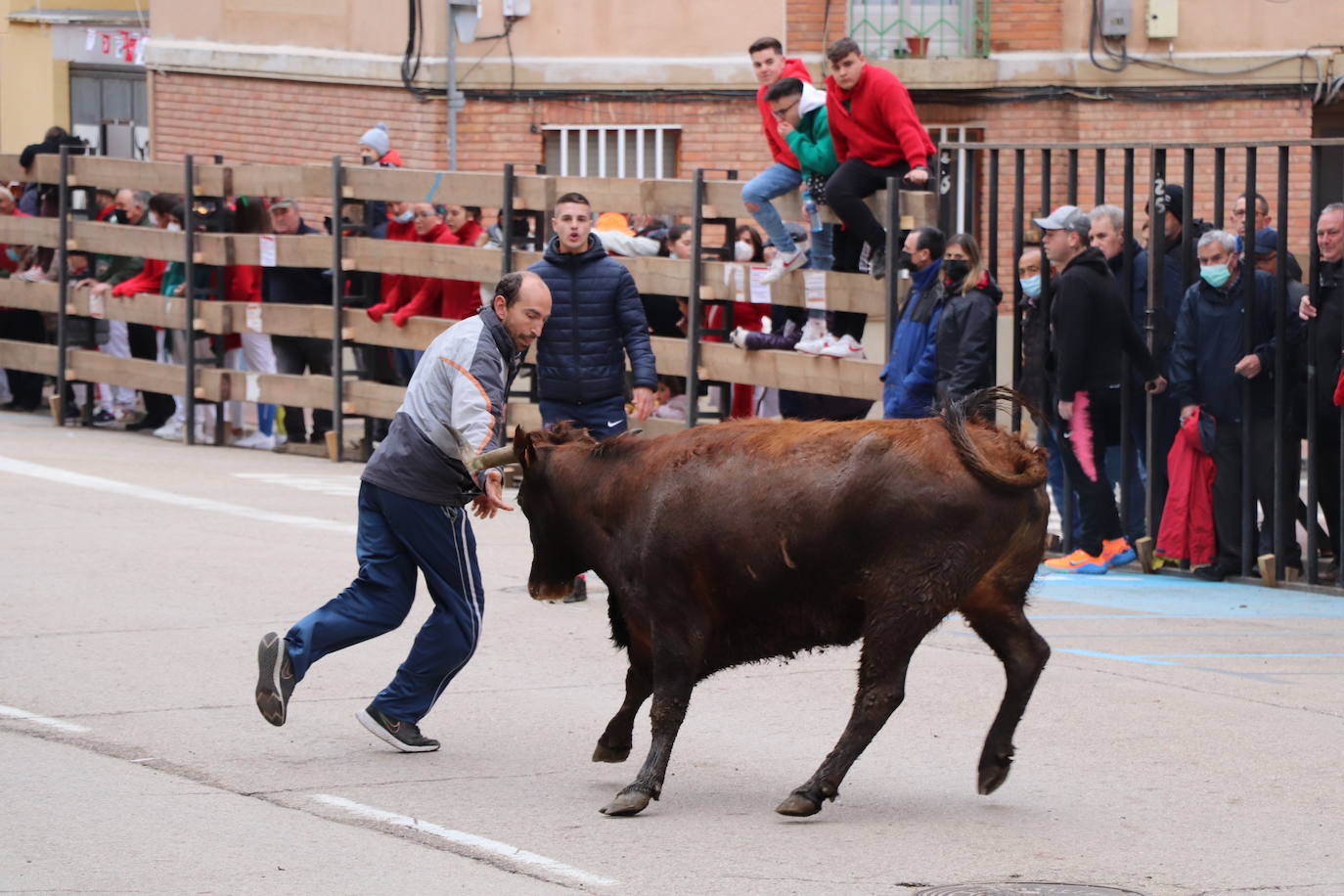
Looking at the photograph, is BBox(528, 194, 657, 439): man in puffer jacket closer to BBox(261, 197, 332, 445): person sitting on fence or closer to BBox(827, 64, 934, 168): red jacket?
BBox(827, 64, 934, 168): red jacket

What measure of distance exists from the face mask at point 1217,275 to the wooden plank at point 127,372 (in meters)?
9.29

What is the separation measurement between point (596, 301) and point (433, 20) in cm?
1443

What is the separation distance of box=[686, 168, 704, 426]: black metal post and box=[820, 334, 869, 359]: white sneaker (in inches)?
56.4

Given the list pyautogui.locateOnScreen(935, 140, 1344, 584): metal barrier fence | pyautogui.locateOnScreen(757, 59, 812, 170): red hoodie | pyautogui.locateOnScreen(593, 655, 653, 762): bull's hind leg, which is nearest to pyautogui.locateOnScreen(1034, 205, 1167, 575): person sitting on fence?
pyautogui.locateOnScreen(935, 140, 1344, 584): metal barrier fence

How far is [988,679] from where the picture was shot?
29.9 feet

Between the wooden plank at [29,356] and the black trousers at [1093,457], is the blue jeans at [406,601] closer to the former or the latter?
the black trousers at [1093,457]

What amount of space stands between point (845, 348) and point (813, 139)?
1289 millimetres

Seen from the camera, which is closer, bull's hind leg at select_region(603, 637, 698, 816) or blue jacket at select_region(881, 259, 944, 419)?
bull's hind leg at select_region(603, 637, 698, 816)

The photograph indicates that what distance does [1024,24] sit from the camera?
77.2 feet

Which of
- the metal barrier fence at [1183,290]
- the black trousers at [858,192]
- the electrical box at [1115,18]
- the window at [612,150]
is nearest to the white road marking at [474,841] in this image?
the metal barrier fence at [1183,290]

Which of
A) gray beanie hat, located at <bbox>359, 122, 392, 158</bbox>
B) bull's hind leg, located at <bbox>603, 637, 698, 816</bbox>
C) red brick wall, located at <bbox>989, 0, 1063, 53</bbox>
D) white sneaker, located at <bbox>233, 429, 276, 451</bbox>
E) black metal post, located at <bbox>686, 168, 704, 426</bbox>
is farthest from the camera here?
red brick wall, located at <bbox>989, 0, 1063, 53</bbox>

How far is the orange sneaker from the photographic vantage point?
12172 mm

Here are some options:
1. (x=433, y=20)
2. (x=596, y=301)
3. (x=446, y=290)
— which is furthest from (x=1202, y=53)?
(x=596, y=301)

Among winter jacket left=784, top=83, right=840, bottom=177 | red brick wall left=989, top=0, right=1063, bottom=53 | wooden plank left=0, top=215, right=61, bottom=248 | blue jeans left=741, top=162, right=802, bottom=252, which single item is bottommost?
wooden plank left=0, top=215, right=61, bottom=248
